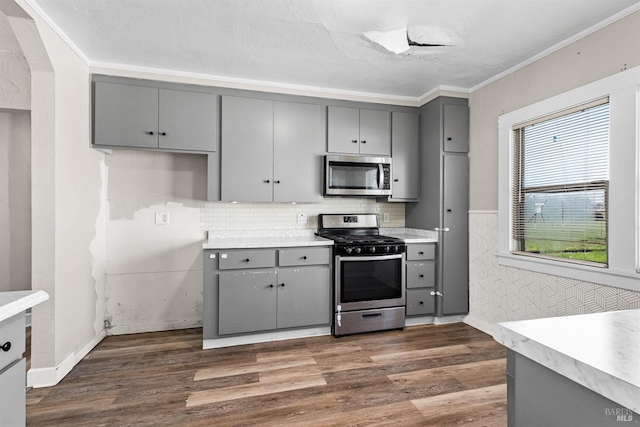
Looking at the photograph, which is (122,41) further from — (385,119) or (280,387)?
(280,387)

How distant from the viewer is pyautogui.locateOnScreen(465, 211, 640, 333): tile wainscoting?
2.23 meters

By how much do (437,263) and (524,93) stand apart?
5.87 feet

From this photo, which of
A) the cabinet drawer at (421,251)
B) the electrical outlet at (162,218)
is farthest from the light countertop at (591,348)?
the electrical outlet at (162,218)

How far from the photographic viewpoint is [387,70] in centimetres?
302

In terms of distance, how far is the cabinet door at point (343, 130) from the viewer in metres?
3.43

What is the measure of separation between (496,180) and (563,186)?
2.14 feet

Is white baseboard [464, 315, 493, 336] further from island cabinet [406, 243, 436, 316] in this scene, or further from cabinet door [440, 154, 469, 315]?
island cabinet [406, 243, 436, 316]

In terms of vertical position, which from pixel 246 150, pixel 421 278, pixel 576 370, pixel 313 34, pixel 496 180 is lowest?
pixel 421 278

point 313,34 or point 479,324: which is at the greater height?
point 313,34

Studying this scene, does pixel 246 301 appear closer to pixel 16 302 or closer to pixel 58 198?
pixel 58 198

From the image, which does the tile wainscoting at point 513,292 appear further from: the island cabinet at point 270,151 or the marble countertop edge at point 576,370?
the marble countertop edge at point 576,370

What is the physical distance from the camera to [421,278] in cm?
344

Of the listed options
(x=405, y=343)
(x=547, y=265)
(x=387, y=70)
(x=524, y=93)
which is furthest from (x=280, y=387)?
(x=524, y=93)

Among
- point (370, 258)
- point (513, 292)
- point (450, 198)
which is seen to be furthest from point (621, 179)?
point (370, 258)
